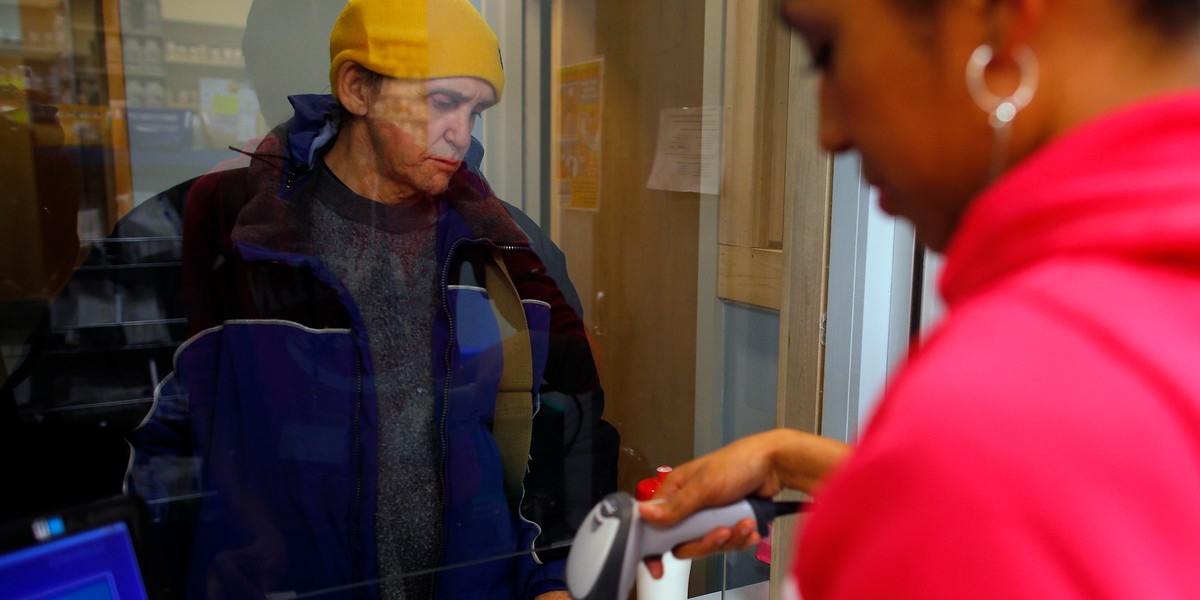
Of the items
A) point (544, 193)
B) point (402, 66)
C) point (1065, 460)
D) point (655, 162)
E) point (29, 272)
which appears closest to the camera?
point (1065, 460)

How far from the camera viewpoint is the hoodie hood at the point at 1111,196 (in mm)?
264

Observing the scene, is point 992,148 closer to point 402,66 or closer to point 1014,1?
point 1014,1

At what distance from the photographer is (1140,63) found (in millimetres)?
305

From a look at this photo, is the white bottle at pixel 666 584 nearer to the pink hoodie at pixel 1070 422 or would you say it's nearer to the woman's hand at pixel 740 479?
the woman's hand at pixel 740 479

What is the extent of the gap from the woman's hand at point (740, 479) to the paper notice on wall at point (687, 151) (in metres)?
0.64

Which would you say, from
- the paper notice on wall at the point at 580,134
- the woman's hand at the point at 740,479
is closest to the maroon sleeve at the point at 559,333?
the paper notice on wall at the point at 580,134

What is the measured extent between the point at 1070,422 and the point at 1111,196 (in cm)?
8

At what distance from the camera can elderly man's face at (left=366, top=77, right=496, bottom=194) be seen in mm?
1089

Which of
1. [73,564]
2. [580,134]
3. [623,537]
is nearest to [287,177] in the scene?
[580,134]

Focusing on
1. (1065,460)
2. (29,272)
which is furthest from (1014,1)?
(29,272)

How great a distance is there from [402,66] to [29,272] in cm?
50

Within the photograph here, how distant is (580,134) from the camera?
1.22m

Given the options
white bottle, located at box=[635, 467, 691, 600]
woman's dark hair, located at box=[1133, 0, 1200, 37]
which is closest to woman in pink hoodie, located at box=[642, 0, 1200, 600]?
woman's dark hair, located at box=[1133, 0, 1200, 37]

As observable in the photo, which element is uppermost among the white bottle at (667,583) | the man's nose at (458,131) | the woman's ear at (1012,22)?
the man's nose at (458,131)
